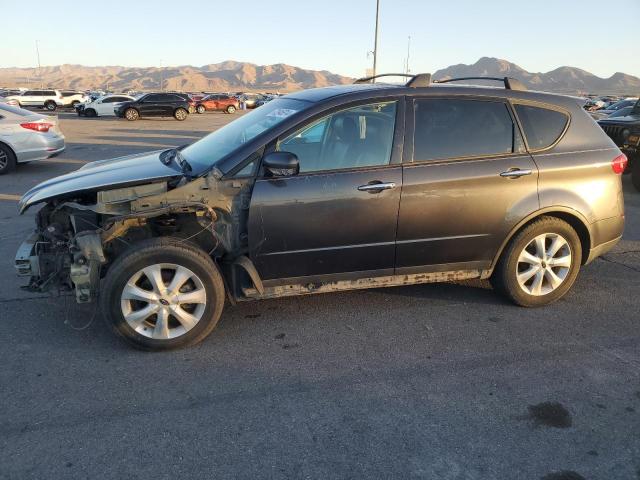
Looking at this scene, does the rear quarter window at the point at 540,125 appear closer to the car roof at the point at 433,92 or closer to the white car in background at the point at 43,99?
the car roof at the point at 433,92

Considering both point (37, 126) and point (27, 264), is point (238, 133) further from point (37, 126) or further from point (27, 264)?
point (37, 126)

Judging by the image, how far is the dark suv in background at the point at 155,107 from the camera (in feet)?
96.1

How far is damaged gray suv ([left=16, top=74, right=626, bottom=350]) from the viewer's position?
348 centimetres

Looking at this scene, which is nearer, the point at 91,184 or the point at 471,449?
the point at 471,449

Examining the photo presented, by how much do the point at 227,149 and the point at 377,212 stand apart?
1.22 m

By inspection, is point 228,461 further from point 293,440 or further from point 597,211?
point 597,211

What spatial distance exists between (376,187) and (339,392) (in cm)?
146

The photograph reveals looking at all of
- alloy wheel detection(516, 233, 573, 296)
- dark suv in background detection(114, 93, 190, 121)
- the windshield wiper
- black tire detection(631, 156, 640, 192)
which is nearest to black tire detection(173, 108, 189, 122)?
dark suv in background detection(114, 93, 190, 121)

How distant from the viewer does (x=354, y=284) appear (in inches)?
153

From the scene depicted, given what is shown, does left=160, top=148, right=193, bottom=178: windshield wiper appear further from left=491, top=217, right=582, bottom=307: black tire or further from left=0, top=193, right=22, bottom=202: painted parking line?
left=0, top=193, right=22, bottom=202: painted parking line

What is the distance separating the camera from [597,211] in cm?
419

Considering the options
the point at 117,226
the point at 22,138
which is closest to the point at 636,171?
the point at 117,226

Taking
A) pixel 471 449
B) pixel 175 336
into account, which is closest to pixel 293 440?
pixel 471 449

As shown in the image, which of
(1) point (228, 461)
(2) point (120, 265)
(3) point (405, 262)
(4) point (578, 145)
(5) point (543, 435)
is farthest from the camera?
(4) point (578, 145)
